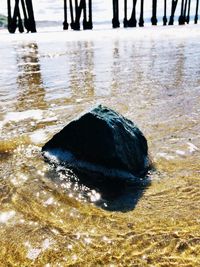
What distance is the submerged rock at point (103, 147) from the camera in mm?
2562

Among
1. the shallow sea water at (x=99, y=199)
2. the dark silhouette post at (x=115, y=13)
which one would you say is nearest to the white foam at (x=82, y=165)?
the shallow sea water at (x=99, y=199)

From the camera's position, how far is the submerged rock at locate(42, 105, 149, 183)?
2562 mm

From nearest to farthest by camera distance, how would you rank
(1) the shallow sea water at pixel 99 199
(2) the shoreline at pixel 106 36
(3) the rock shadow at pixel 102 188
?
(1) the shallow sea water at pixel 99 199 < (3) the rock shadow at pixel 102 188 < (2) the shoreline at pixel 106 36

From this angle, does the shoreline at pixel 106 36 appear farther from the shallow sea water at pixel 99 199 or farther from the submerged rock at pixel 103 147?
the submerged rock at pixel 103 147

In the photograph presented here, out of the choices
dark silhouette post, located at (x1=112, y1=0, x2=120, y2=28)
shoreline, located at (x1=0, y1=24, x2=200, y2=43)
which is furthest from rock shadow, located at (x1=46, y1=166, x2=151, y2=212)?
dark silhouette post, located at (x1=112, y1=0, x2=120, y2=28)

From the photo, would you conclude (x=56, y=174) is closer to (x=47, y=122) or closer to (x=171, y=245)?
(x=171, y=245)

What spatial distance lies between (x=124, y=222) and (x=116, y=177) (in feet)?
1.77

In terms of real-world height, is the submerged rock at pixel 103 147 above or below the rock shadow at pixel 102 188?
above

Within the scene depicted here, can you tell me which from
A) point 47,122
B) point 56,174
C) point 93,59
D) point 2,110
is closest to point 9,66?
point 93,59

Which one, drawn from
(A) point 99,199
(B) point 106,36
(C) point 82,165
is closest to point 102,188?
(A) point 99,199

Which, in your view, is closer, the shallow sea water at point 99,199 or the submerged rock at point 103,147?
the shallow sea water at point 99,199

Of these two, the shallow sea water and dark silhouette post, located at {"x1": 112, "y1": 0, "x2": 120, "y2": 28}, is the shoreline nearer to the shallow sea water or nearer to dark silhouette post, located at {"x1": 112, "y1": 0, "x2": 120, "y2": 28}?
dark silhouette post, located at {"x1": 112, "y1": 0, "x2": 120, "y2": 28}

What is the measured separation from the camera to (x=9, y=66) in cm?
809

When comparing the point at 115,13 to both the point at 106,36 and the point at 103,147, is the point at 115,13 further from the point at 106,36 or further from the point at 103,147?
the point at 103,147
